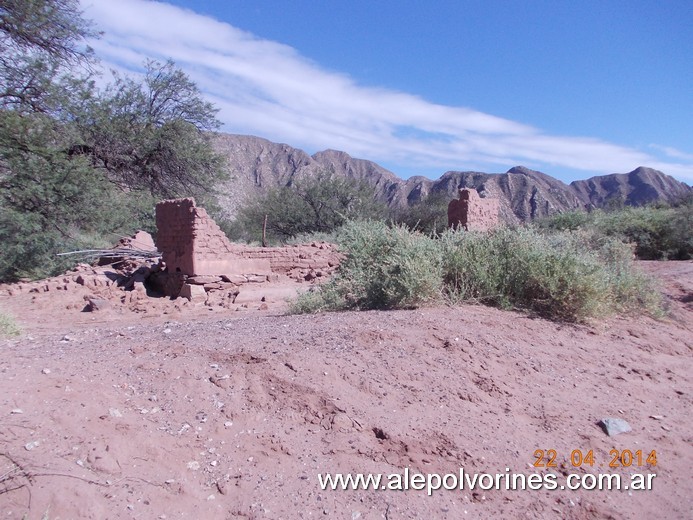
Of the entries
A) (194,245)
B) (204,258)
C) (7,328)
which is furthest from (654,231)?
(7,328)

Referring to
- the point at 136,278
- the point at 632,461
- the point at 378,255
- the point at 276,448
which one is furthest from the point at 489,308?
the point at 136,278

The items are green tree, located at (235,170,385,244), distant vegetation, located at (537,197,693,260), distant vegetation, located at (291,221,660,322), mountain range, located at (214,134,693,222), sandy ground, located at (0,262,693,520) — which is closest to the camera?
sandy ground, located at (0,262,693,520)

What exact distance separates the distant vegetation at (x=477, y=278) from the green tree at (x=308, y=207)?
20.5 m

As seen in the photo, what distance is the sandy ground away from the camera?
10.1ft

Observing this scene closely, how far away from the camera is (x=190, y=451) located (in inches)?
134

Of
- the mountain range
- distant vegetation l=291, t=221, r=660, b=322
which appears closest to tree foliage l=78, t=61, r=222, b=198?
distant vegetation l=291, t=221, r=660, b=322

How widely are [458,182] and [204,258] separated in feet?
143

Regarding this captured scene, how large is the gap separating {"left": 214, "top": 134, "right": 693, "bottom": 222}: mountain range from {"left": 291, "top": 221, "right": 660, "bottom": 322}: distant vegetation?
36.9 meters

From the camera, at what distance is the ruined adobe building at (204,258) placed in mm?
11648

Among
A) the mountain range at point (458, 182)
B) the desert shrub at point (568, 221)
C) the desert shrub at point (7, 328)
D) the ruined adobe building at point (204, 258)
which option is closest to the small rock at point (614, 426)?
the desert shrub at point (7, 328)

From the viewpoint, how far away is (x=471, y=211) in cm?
1377

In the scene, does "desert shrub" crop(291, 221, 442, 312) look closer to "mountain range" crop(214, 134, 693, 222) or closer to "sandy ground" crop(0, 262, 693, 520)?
"sandy ground" crop(0, 262, 693, 520)

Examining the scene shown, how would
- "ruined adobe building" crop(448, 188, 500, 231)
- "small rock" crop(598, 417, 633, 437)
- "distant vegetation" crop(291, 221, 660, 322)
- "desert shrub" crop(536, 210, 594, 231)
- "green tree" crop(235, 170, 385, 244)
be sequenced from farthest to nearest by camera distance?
"green tree" crop(235, 170, 385, 244), "desert shrub" crop(536, 210, 594, 231), "ruined adobe building" crop(448, 188, 500, 231), "distant vegetation" crop(291, 221, 660, 322), "small rock" crop(598, 417, 633, 437)

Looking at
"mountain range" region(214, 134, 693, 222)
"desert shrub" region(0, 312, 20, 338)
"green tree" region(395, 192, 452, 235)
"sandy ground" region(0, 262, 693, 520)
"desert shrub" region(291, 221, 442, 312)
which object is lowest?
"desert shrub" region(0, 312, 20, 338)
